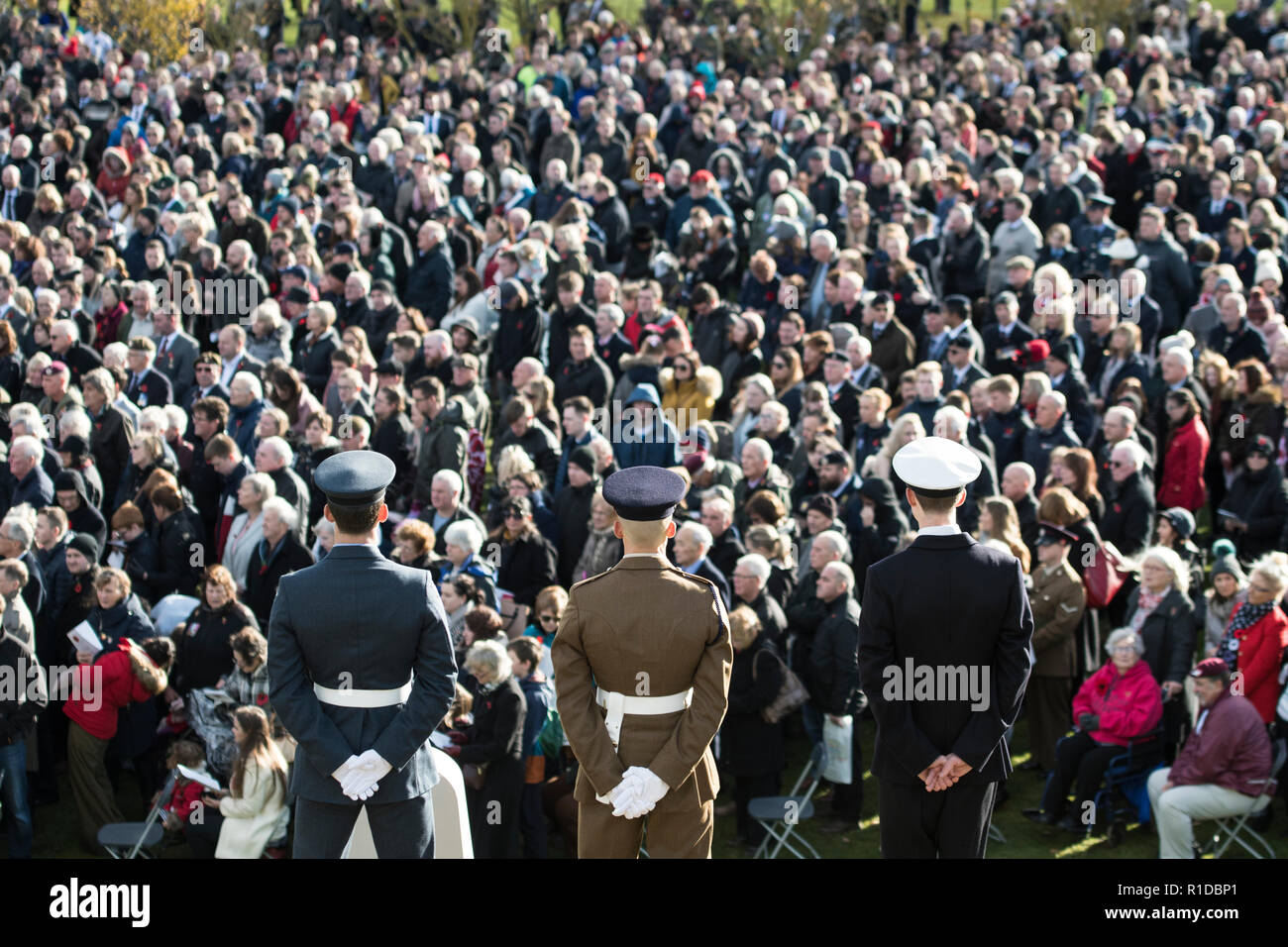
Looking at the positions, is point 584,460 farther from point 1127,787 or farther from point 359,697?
point 359,697

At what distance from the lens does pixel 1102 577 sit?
31.1 feet

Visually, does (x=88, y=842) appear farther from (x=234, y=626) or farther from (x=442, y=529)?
(x=442, y=529)

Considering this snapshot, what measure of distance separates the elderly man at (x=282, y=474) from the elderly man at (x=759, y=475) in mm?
2771

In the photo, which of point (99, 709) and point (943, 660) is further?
point (99, 709)

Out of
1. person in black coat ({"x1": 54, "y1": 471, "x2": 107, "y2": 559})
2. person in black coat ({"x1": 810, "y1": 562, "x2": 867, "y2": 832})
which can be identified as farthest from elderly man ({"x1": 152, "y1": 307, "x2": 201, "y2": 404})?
person in black coat ({"x1": 810, "y1": 562, "x2": 867, "y2": 832})

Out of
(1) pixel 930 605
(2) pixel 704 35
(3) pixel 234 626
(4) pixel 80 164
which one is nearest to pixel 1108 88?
(2) pixel 704 35

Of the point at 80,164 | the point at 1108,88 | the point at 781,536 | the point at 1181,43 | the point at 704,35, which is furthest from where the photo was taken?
the point at 704,35

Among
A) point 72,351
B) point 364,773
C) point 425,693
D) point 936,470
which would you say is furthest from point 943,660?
point 72,351

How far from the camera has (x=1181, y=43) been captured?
22.5 m

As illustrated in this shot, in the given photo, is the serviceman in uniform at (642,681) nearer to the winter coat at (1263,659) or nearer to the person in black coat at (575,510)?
the winter coat at (1263,659)

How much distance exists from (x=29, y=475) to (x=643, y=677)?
680 cm

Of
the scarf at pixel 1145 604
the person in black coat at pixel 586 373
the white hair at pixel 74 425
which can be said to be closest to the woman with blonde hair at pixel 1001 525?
the scarf at pixel 1145 604

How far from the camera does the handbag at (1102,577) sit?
946 cm
